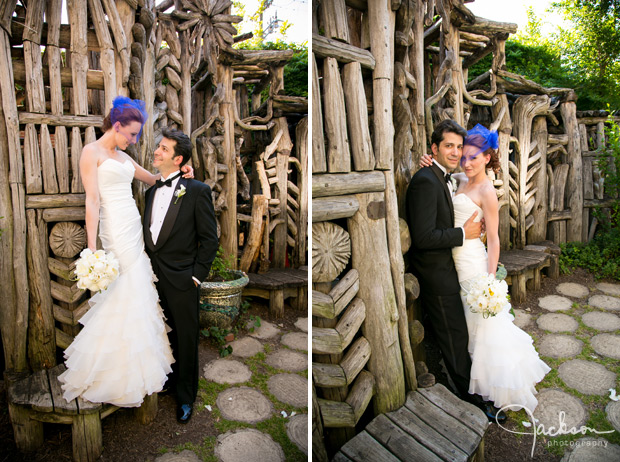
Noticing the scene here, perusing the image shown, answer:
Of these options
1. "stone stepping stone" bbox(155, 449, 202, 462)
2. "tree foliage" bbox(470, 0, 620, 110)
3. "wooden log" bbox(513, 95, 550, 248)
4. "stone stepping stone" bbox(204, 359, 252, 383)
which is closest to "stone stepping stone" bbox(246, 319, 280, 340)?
"stone stepping stone" bbox(204, 359, 252, 383)

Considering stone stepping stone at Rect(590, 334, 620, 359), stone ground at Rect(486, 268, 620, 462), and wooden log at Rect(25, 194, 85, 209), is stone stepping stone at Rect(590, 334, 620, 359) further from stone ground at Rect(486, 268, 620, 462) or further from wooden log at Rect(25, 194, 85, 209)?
wooden log at Rect(25, 194, 85, 209)

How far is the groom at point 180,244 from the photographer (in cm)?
260

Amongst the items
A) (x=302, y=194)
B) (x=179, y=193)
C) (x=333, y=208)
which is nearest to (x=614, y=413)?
(x=333, y=208)

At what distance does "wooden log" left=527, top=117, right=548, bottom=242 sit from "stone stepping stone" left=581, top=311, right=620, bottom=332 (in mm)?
1223

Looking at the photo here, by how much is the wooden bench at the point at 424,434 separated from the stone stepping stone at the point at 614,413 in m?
0.89

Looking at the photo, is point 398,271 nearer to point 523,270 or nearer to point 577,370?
point 577,370

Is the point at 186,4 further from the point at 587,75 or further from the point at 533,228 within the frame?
the point at 533,228

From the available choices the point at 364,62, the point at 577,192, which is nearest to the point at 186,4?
the point at 364,62

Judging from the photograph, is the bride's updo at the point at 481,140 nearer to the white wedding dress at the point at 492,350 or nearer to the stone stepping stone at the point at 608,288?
the white wedding dress at the point at 492,350

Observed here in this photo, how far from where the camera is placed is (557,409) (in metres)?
2.58

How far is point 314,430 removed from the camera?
6.22ft

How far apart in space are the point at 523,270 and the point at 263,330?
2605 millimetres

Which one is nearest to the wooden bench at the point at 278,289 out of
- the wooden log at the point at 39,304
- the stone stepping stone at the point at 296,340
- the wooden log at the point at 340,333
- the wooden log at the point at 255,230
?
the wooden log at the point at 255,230

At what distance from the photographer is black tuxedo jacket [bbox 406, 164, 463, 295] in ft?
7.70
